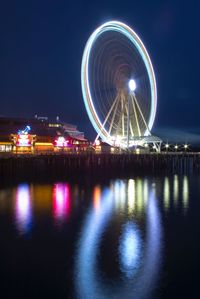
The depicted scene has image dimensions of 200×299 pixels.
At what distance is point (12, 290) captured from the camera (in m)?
10.7

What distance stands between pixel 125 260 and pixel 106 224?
5564 mm

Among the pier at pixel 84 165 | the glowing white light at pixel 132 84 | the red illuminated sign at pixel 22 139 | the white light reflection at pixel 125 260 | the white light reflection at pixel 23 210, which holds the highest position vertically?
the glowing white light at pixel 132 84

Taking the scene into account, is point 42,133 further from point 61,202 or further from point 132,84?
point 61,202

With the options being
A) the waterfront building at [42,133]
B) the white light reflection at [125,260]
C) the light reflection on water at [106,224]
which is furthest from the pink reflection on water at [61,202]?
the waterfront building at [42,133]

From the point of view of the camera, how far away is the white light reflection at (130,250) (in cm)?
1256

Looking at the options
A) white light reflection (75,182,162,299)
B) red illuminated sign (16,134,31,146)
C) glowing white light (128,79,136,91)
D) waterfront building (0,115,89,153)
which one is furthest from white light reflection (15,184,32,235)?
waterfront building (0,115,89,153)

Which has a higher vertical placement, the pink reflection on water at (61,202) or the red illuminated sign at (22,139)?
the red illuminated sign at (22,139)

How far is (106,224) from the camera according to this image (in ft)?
61.9

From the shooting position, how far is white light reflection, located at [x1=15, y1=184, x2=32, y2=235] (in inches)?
698

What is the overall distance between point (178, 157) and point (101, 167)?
67.4 ft

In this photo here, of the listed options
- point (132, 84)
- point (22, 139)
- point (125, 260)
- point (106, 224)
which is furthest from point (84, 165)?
point (125, 260)

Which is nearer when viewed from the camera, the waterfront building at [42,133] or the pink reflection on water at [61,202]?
the pink reflection on water at [61,202]

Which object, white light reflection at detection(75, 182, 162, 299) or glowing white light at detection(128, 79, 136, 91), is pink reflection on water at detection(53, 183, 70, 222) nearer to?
white light reflection at detection(75, 182, 162, 299)

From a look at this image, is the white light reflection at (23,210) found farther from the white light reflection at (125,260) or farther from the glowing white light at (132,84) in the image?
the glowing white light at (132,84)
